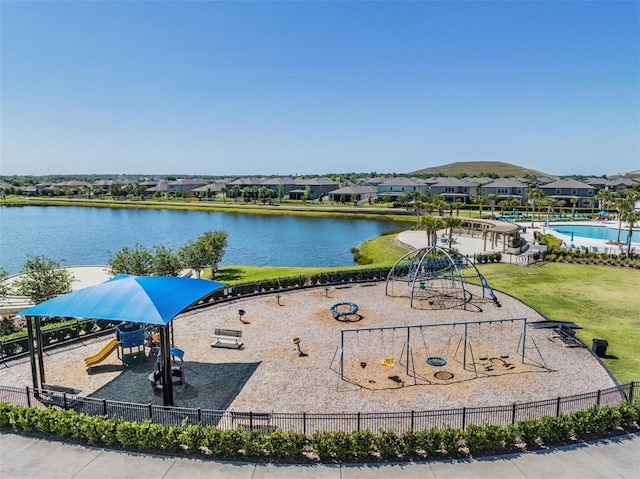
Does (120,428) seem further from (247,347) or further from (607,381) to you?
(607,381)

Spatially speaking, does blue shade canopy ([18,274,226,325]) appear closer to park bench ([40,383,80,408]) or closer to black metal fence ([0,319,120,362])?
park bench ([40,383,80,408])

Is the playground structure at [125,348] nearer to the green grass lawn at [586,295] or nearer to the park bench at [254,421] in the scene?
the park bench at [254,421]

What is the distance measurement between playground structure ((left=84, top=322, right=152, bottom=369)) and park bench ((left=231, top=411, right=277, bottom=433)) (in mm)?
7194

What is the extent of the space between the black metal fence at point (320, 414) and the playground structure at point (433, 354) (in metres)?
3.00

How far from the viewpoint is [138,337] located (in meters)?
19.4

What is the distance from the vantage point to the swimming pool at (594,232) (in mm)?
64500

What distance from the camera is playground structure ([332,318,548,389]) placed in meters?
18.4

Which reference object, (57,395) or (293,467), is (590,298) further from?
(57,395)

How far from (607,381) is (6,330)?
30.7 metres

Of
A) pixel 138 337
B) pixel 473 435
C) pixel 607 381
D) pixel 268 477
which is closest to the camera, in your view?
pixel 268 477

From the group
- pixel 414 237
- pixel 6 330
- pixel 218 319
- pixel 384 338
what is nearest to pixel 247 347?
pixel 218 319

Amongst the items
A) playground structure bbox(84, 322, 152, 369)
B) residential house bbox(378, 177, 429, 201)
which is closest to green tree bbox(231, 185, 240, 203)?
residential house bbox(378, 177, 429, 201)

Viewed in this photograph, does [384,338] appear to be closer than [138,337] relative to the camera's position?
No

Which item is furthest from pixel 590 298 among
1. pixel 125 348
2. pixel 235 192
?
pixel 235 192
